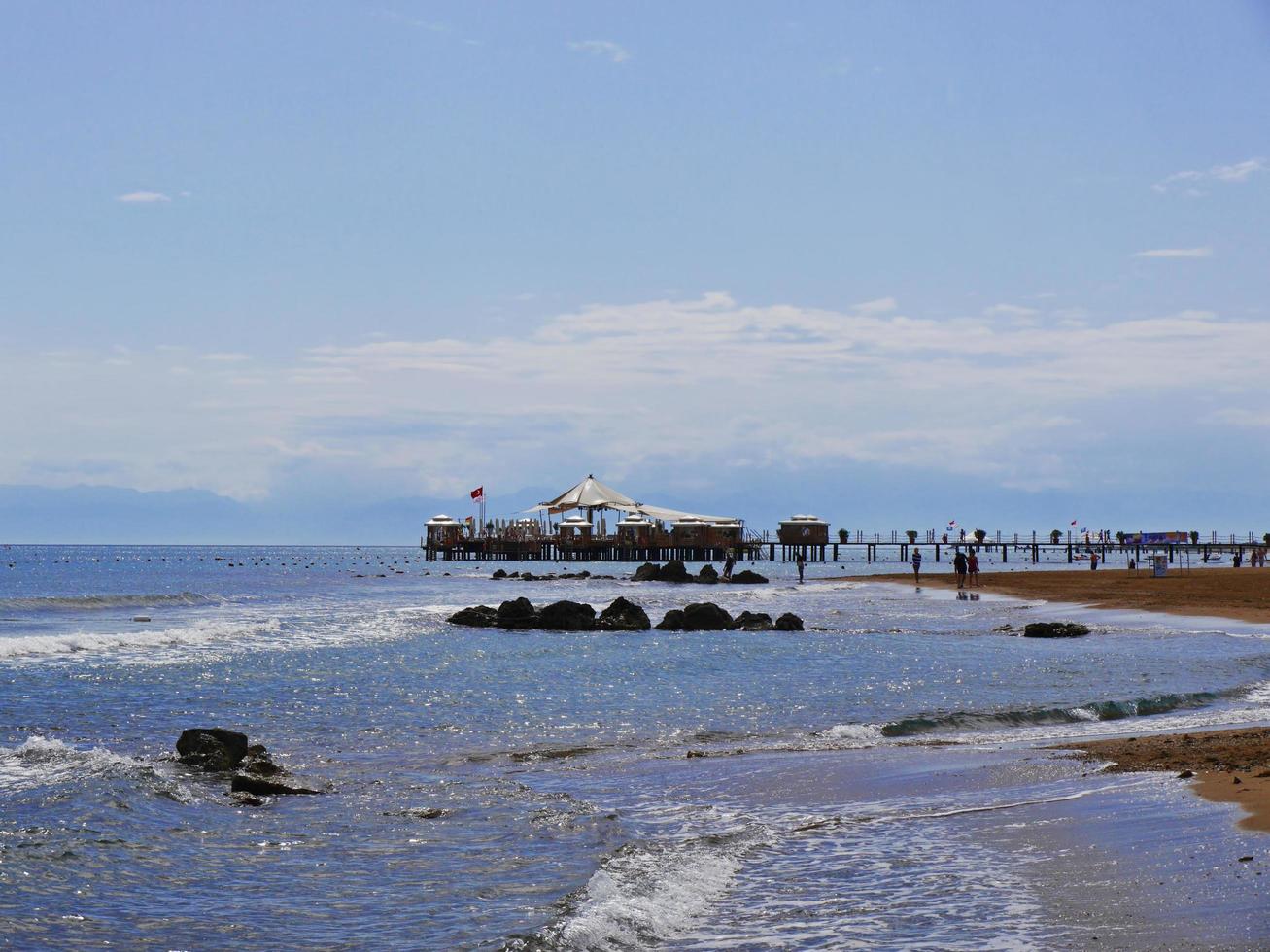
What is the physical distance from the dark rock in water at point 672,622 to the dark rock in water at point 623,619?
388mm

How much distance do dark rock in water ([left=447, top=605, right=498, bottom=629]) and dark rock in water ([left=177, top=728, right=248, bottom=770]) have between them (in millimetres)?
22000

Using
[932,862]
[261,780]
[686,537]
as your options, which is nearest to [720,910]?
[932,862]

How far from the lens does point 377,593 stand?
57375mm

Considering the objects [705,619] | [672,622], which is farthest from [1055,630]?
[672,622]

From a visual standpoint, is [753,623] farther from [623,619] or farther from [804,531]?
[804,531]

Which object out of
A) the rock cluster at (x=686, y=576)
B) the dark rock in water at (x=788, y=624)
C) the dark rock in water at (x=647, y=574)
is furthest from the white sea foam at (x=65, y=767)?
the dark rock in water at (x=647, y=574)

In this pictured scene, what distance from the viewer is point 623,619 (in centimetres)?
3259

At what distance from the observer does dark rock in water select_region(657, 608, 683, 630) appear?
3238cm

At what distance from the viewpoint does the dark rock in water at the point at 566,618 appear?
3250 centimetres

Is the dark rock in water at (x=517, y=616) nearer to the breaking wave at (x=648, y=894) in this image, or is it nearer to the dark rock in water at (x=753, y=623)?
the dark rock in water at (x=753, y=623)

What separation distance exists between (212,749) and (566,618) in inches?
832

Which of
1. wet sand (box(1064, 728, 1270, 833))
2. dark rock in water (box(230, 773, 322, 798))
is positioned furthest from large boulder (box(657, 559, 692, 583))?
dark rock in water (box(230, 773, 322, 798))

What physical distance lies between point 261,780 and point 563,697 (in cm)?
768

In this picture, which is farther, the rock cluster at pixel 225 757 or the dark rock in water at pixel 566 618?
the dark rock in water at pixel 566 618
